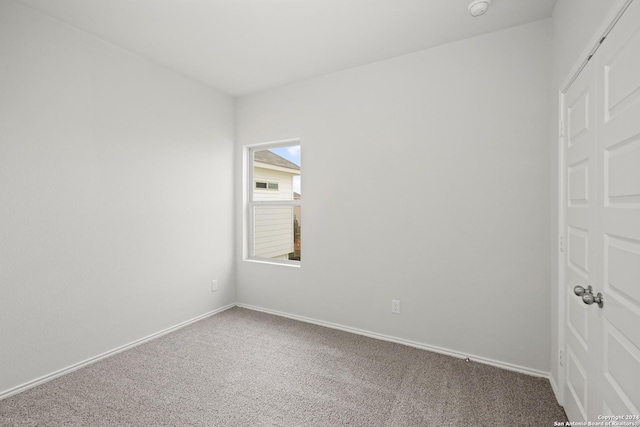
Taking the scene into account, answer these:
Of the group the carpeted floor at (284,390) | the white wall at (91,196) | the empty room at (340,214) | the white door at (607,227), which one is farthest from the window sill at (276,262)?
the white door at (607,227)

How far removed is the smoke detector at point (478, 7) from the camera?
196 cm

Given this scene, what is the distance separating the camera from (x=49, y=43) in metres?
2.16

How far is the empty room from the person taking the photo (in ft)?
5.36

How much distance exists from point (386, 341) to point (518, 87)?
2434mm

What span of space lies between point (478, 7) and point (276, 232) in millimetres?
2966

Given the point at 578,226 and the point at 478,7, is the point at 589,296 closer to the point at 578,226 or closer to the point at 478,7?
the point at 578,226

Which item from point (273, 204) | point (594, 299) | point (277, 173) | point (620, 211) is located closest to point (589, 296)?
point (594, 299)

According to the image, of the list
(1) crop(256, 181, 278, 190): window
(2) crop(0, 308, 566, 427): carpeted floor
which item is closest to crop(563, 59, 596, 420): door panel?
(2) crop(0, 308, 566, 427): carpeted floor

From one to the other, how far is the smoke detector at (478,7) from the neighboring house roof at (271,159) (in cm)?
224

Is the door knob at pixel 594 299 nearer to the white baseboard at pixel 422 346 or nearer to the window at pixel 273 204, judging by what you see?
the white baseboard at pixel 422 346

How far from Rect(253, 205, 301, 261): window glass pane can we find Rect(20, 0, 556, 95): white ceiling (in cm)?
169

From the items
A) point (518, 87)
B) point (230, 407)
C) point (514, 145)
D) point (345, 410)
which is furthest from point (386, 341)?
point (518, 87)

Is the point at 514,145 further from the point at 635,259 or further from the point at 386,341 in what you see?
the point at 386,341

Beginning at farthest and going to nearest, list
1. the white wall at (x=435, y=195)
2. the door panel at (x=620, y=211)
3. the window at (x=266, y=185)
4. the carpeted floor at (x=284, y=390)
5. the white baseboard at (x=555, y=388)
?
the window at (x=266, y=185) → the white wall at (x=435, y=195) → the white baseboard at (x=555, y=388) → the carpeted floor at (x=284, y=390) → the door panel at (x=620, y=211)
